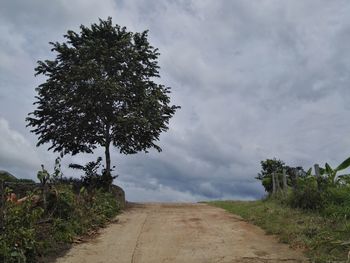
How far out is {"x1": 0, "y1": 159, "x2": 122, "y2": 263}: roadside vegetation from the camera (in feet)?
31.8

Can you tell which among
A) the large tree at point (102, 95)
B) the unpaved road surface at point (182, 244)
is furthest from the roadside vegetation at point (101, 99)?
the unpaved road surface at point (182, 244)

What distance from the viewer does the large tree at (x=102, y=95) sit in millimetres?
23609

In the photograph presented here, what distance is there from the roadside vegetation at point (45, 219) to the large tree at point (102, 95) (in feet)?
21.0

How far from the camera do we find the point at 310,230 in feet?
39.5

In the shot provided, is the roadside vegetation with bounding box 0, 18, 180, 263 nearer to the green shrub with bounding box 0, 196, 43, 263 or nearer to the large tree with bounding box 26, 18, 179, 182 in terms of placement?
the large tree with bounding box 26, 18, 179, 182

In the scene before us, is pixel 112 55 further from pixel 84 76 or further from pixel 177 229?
pixel 177 229

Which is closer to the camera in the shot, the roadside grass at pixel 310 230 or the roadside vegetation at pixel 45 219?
the roadside vegetation at pixel 45 219

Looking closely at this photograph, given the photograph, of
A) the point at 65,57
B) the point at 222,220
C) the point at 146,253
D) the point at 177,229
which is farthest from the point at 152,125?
the point at 146,253

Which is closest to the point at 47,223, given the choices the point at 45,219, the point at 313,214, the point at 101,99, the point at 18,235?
the point at 45,219

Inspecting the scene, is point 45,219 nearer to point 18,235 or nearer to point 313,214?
point 18,235

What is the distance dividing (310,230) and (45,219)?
6.63 metres

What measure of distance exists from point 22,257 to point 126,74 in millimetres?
16526

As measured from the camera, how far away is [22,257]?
9297 millimetres

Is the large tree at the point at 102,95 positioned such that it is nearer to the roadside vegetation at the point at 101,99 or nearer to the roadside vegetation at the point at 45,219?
the roadside vegetation at the point at 101,99
